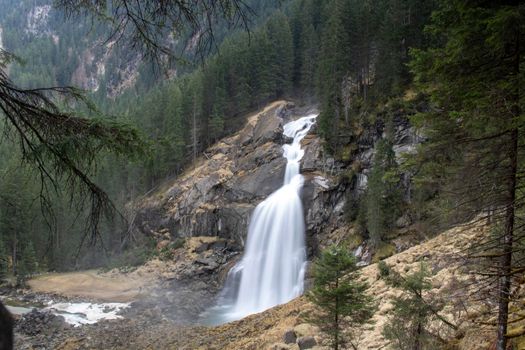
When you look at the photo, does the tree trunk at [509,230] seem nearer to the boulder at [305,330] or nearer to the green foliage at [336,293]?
the green foliage at [336,293]

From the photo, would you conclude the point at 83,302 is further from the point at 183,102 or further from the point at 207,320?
the point at 183,102

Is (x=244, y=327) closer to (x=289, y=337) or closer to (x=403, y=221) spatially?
(x=289, y=337)

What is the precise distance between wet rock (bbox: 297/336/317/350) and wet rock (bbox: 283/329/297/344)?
88 centimetres

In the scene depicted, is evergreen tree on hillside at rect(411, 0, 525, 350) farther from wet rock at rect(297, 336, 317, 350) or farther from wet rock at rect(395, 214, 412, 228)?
wet rock at rect(395, 214, 412, 228)

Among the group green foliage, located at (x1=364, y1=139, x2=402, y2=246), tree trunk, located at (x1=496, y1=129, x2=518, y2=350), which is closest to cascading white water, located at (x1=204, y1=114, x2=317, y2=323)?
green foliage, located at (x1=364, y1=139, x2=402, y2=246)

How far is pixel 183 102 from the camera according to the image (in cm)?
4522

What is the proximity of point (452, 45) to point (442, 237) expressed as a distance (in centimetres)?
1301

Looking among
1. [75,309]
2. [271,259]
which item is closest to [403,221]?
[271,259]

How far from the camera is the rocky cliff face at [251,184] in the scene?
2756 cm

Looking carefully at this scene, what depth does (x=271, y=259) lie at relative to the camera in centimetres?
2683

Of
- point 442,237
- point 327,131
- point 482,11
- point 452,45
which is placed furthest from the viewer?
point 327,131

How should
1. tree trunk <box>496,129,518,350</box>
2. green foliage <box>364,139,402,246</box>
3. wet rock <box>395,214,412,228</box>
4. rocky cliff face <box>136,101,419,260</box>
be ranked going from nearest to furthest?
tree trunk <box>496,129,518,350</box> → green foliage <box>364,139,402,246</box> → wet rock <box>395,214,412,228</box> → rocky cliff face <box>136,101,419,260</box>

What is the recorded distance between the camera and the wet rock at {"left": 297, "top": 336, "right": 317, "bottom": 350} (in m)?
11.2

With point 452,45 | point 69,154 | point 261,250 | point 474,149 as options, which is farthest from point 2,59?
point 261,250
